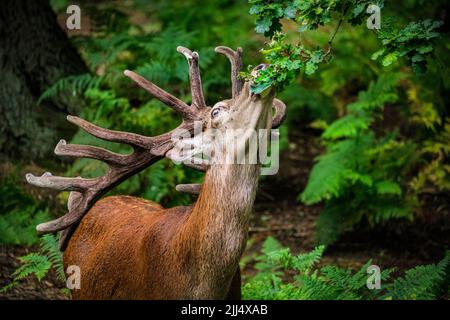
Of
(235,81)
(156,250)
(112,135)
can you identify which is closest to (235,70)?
(235,81)

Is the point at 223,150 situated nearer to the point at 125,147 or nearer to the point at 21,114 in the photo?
the point at 125,147

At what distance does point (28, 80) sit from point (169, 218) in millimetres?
3746

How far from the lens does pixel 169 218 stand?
4.23 m

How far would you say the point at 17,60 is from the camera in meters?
7.28

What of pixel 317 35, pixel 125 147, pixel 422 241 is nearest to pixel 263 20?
pixel 125 147

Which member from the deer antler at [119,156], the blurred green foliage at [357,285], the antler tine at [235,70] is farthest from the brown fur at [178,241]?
the blurred green foliage at [357,285]

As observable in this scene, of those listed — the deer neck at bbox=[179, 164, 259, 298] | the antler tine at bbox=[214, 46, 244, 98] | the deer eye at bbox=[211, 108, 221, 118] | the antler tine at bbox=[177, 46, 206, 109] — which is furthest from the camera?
the antler tine at bbox=[177, 46, 206, 109]

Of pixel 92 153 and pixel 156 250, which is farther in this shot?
pixel 92 153

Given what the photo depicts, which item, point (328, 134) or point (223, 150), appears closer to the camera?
point (223, 150)

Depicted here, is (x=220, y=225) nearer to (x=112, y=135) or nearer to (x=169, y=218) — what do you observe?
(x=169, y=218)

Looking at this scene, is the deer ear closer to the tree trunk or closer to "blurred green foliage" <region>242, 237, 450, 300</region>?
"blurred green foliage" <region>242, 237, 450, 300</region>

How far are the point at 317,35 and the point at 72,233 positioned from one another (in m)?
5.33

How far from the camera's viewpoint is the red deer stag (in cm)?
372

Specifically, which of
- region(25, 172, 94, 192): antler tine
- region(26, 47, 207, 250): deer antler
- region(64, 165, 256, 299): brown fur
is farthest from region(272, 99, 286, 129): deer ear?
region(25, 172, 94, 192): antler tine
